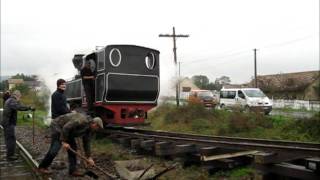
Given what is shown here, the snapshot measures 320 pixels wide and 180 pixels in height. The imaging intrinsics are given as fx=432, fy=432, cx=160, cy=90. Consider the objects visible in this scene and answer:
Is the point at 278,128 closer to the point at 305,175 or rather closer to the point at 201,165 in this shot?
the point at 201,165

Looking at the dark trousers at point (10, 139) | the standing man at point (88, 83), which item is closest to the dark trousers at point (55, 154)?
the dark trousers at point (10, 139)

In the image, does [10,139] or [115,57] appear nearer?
[10,139]

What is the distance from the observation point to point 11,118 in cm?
1102

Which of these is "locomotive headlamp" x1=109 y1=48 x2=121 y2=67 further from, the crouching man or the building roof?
the building roof

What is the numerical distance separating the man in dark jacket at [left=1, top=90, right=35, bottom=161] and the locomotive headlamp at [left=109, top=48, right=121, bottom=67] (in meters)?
3.23

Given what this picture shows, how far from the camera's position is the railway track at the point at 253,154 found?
613cm

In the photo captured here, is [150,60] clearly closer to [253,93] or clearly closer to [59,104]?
[59,104]

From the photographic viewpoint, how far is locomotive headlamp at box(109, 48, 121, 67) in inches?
520

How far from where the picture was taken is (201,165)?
8562 millimetres

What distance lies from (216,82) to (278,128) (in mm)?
79271

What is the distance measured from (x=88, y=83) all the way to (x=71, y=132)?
6272mm

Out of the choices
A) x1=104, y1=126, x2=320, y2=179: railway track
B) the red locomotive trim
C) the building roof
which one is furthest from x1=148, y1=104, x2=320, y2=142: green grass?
the building roof

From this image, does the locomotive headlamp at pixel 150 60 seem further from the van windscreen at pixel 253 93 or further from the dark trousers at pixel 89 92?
the van windscreen at pixel 253 93

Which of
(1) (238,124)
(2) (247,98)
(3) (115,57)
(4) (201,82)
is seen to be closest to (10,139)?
(3) (115,57)
